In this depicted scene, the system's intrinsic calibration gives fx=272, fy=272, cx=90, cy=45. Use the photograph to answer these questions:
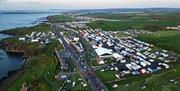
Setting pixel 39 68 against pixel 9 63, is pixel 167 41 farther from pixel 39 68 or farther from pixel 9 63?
pixel 9 63

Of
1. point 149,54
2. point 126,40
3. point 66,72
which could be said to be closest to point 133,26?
point 126,40

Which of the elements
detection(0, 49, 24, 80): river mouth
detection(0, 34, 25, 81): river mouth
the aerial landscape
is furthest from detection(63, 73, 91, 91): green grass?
detection(0, 49, 24, 80): river mouth

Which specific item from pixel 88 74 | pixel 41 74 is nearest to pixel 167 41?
pixel 88 74

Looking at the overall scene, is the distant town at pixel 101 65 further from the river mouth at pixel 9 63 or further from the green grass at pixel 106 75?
the river mouth at pixel 9 63

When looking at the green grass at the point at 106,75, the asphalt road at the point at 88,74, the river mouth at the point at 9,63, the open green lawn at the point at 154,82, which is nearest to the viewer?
the open green lawn at the point at 154,82

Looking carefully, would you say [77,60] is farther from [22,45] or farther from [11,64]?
[22,45]

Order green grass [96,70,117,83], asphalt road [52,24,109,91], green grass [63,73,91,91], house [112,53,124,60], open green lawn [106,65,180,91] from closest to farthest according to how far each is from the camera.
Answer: open green lawn [106,65,180,91], green grass [63,73,91,91], asphalt road [52,24,109,91], green grass [96,70,117,83], house [112,53,124,60]

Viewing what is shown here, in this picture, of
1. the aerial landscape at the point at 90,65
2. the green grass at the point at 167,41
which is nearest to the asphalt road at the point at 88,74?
the aerial landscape at the point at 90,65

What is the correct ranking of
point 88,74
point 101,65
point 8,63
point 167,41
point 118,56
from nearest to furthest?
point 88,74 < point 101,65 < point 118,56 < point 8,63 < point 167,41

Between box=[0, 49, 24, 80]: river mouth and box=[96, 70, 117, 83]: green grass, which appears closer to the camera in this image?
box=[96, 70, 117, 83]: green grass

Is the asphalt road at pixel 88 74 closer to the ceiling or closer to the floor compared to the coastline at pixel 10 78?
closer to the ceiling

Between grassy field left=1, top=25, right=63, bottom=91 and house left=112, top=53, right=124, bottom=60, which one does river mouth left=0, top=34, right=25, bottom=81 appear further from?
house left=112, top=53, right=124, bottom=60

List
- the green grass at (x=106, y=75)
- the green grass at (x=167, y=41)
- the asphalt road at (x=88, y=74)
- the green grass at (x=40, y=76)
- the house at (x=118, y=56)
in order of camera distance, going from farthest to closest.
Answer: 1. the green grass at (x=167, y=41)
2. the house at (x=118, y=56)
3. the green grass at (x=106, y=75)
4. the green grass at (x=40, y=76)
5. the asphalt road at (x=88, y=74)
